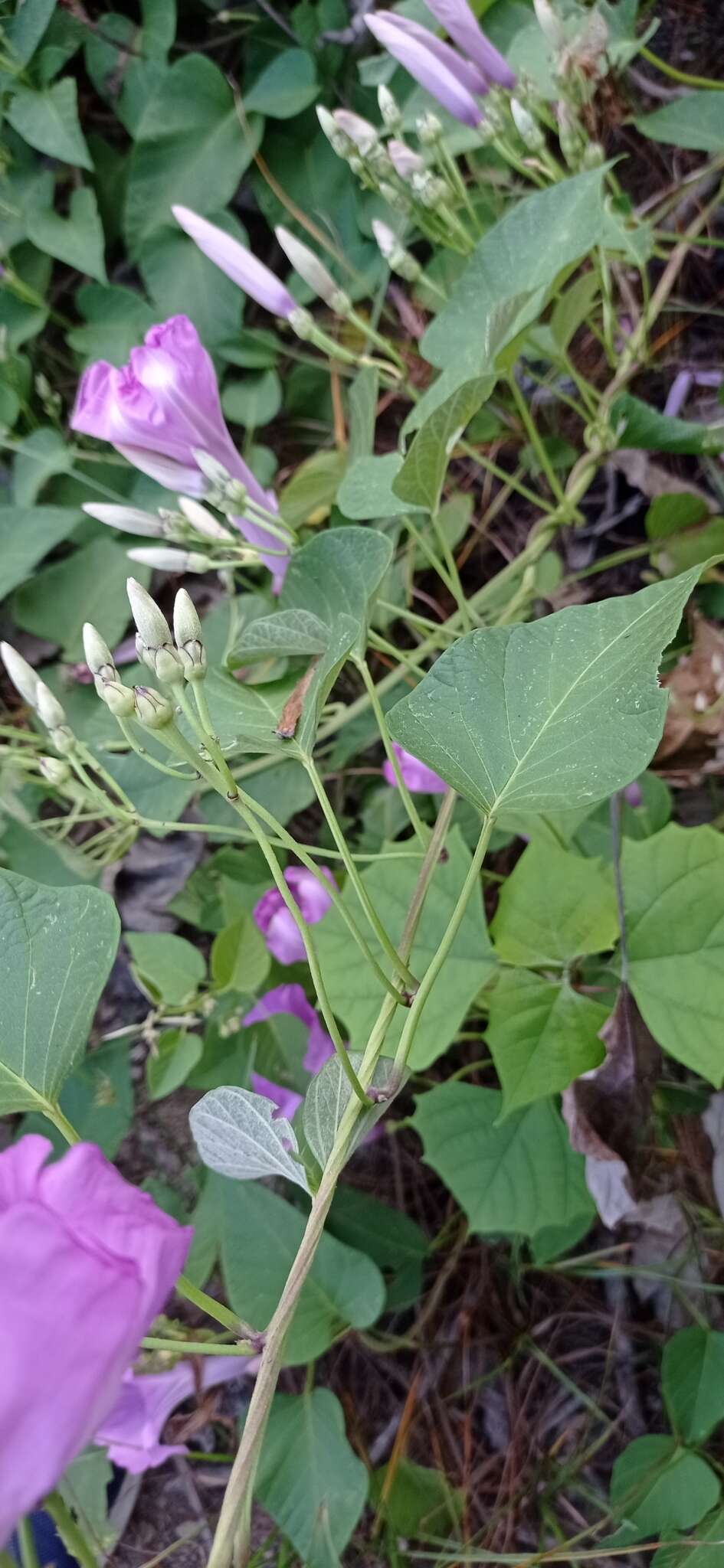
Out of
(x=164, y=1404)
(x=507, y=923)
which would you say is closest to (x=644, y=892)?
(x=507, y=923)

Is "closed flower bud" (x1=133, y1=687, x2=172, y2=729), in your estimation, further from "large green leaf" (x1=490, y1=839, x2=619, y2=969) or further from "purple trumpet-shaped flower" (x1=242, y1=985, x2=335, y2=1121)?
"purple trumpet-shaped flower" (x1=242, y1=985, x2=335, y2=1121)

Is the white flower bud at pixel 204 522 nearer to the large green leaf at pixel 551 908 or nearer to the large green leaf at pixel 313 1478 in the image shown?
the large green leaf at pixel 551 908

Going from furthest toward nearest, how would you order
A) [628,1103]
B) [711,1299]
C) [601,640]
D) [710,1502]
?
[711,1299] → [710,1502] → [628,1103] → [601,640]

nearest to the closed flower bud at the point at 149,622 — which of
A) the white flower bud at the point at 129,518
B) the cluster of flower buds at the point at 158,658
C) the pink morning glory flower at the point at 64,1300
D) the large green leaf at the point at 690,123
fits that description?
the cluster of flower buds at the point at 158,658

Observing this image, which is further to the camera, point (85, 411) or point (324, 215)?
point (324, 215)

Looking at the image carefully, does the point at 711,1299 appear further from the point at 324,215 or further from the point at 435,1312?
the point at 324,215

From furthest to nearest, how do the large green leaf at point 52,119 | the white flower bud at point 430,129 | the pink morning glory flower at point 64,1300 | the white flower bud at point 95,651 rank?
the large green leaf at point 52,119
the white flower bud at point 430,129
the white flower bud at point 95,651
the pink morning glory flower at point 64,1300


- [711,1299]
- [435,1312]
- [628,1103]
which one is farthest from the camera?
[435,1312]
